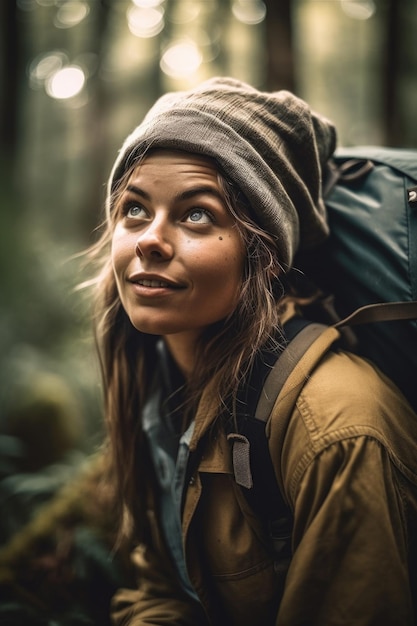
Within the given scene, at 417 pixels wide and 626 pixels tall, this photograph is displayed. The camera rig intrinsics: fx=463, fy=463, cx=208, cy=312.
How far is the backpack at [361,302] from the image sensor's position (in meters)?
1.65

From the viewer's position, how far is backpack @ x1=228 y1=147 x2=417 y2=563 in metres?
1.65

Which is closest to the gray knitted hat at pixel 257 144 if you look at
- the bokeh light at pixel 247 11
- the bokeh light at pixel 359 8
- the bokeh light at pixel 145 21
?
the bokeh light at pixel 359 8

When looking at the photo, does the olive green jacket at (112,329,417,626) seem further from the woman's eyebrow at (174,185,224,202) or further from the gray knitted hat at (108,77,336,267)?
the woman's eyebrow at (174,185,224,202)

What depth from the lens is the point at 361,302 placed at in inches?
75.1

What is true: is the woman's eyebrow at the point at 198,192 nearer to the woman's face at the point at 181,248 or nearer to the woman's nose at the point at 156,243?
the woman's face at the point at 181,248

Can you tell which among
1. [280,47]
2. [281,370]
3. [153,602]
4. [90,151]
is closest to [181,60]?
[90,151]

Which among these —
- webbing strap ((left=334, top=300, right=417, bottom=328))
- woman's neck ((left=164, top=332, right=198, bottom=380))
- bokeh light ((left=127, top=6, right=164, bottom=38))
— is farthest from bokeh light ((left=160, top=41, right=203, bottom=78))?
webbing strap ((left=334, top=300, right=417, bottom=328))

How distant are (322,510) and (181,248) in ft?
3.23

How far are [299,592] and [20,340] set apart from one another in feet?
18.7

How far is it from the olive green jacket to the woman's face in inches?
14.2

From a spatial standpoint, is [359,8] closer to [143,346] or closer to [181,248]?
[143,346]

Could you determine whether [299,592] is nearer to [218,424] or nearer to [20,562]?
[218,424]

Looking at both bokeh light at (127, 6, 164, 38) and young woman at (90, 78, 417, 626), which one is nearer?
young woman at (90, 78, 417, 626)

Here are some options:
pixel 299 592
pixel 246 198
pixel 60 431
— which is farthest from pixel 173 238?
pixel 60 431
